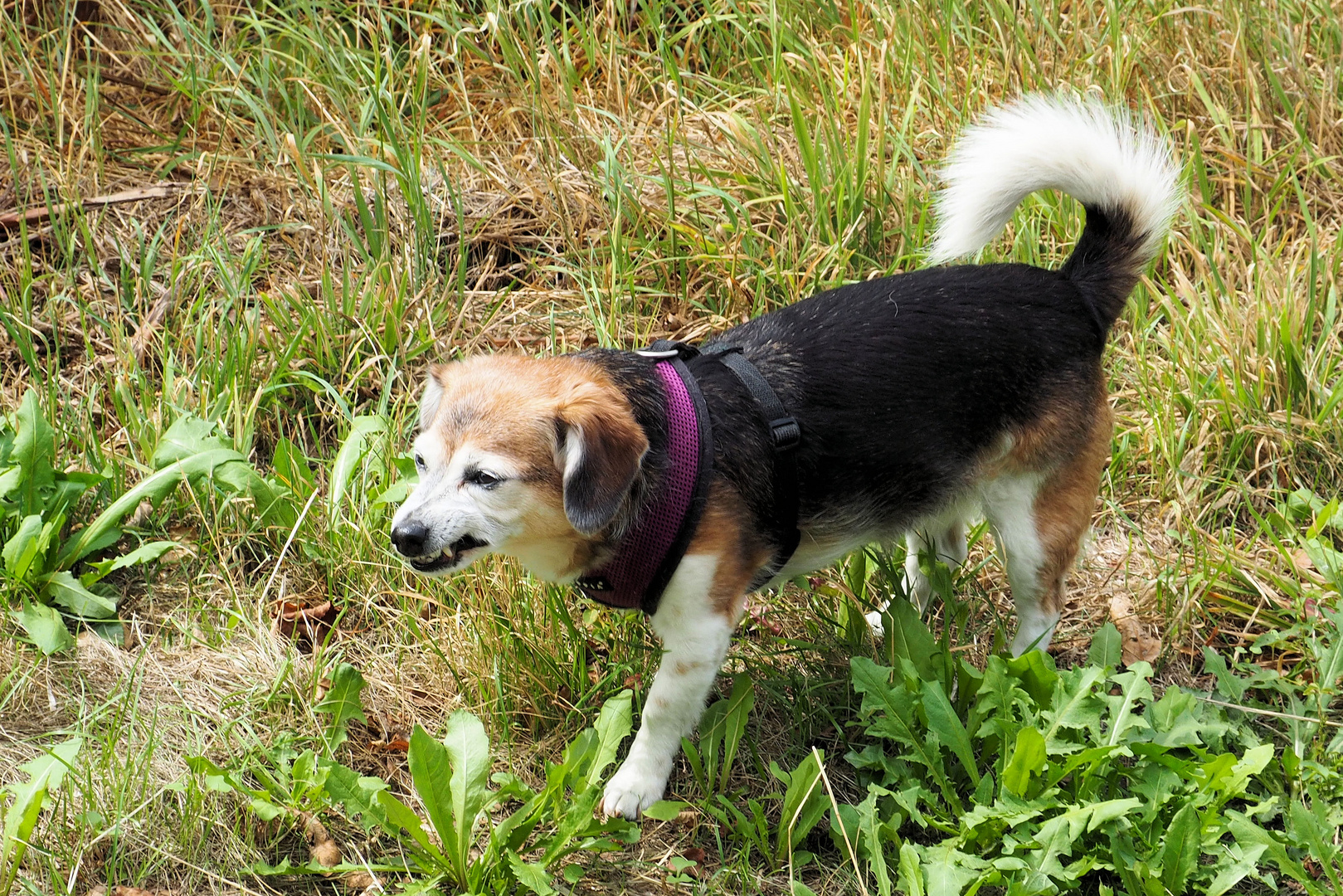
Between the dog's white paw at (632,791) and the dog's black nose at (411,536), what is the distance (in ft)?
2.76

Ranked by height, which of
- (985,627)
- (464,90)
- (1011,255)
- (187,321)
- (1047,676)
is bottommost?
(985,627)

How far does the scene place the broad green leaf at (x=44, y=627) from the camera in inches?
125

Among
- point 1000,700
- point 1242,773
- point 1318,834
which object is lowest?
point 1318,834

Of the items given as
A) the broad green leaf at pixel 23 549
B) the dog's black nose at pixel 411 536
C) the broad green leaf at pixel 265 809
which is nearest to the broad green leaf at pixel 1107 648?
the dog's black nose at pixel 411 536

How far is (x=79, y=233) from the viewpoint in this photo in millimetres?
4570

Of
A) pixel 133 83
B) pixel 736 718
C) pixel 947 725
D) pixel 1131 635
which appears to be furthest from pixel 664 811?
pixel 133 83

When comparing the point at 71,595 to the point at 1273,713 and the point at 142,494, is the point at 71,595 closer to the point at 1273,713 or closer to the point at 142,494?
the point at 142,494

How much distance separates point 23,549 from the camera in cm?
328

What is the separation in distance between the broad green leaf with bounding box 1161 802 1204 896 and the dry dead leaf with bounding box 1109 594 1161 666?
0.82m

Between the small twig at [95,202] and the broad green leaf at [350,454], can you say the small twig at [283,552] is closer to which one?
the broad green leaf at [350,454]

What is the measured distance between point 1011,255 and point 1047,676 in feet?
6.24

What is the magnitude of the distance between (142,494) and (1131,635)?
2.82 meters

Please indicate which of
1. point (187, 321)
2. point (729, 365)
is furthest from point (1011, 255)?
point (187, 321)

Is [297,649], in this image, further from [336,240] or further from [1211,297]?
[1211,297]
